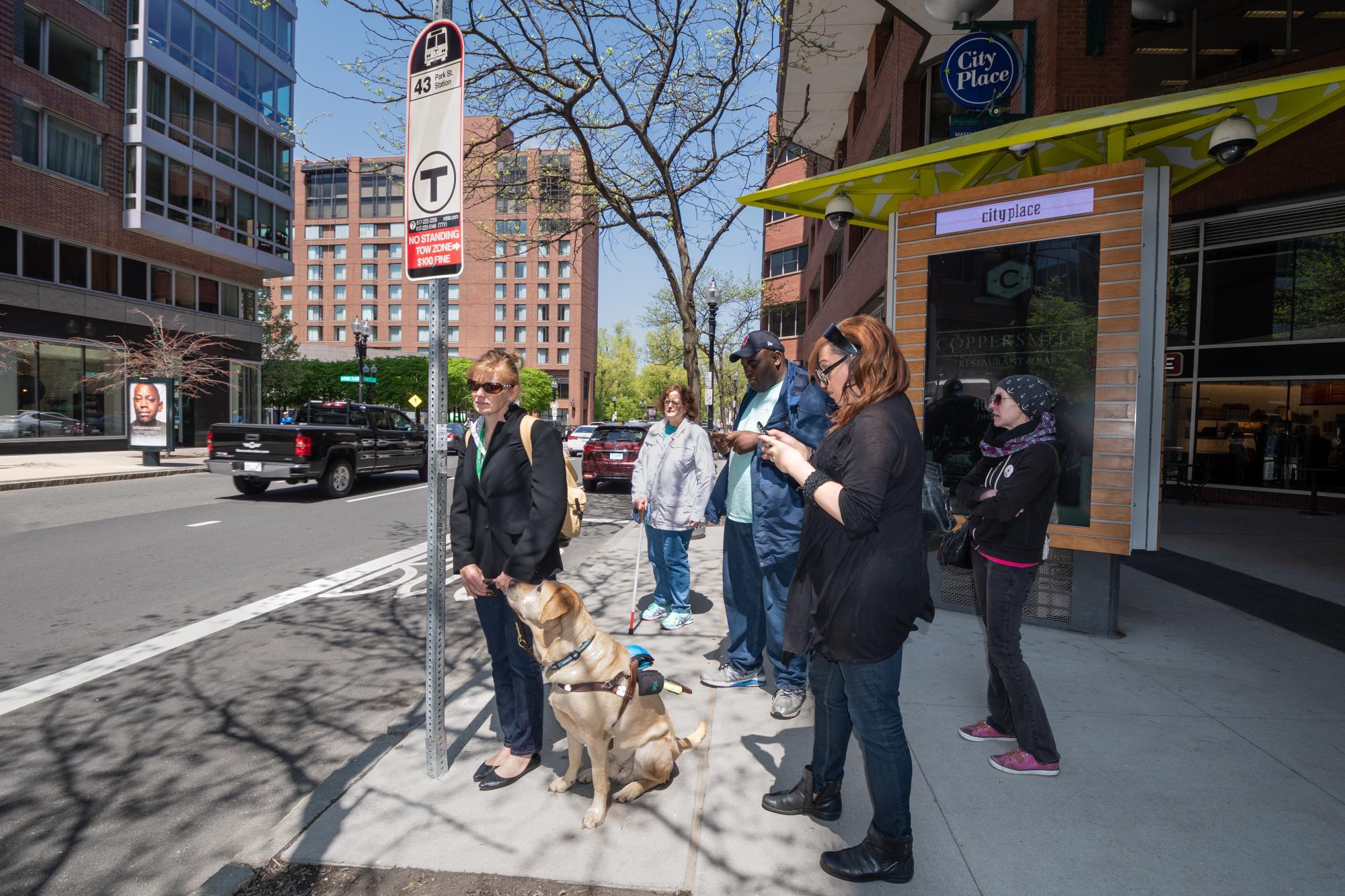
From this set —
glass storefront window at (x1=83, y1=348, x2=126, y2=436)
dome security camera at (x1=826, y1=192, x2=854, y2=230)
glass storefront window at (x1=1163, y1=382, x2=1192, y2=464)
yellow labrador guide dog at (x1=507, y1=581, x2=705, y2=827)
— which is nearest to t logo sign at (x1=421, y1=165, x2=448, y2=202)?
yellow labrador guide dog at (x1=507, y1=581, x2=705, y2=827)

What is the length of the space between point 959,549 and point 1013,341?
2886 mm

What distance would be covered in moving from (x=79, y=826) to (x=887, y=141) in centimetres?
1444

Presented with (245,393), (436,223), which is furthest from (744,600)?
(245,393)

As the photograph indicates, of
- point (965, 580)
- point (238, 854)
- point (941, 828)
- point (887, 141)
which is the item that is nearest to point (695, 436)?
point (965, 580)

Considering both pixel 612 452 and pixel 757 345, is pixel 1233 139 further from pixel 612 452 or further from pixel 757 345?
pixel 612 452

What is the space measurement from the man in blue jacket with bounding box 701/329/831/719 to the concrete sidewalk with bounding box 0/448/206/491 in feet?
53.5

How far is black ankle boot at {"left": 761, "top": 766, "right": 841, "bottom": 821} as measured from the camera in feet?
9.57

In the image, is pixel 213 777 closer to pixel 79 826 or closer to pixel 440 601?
pixel 79 826

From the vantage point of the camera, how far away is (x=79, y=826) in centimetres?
301

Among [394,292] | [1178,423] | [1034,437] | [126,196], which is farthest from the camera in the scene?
[394,292]

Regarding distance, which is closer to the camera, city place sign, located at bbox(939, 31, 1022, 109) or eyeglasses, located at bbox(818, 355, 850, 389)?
eyeglasses, located at bbox(818, 355, 850, 389)

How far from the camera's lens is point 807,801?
9.75 feet

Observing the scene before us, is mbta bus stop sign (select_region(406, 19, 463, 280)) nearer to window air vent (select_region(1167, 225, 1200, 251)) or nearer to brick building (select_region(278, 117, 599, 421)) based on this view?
window air vent (select_region(1167, 225, 1200, 251))

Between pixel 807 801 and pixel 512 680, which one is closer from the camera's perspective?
pixel 807 801
